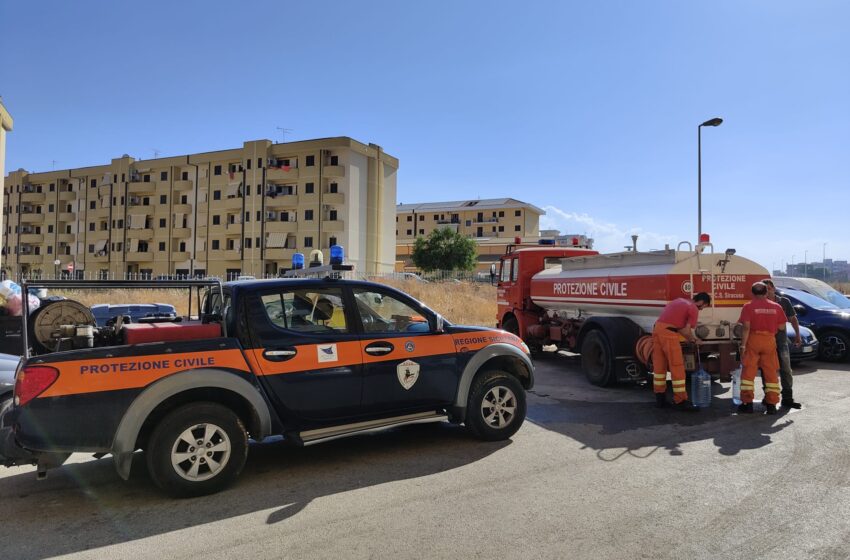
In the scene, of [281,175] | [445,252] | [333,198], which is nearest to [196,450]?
[333,198]

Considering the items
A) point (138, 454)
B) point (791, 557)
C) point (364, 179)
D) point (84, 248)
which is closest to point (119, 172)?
point (84, 248)

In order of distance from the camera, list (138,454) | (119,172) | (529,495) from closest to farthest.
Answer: (529,495) → (138,454) → (119,172)

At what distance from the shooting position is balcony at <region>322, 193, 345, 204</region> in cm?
5231

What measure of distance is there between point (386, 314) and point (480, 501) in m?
1.97

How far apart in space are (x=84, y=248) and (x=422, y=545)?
74431 mm

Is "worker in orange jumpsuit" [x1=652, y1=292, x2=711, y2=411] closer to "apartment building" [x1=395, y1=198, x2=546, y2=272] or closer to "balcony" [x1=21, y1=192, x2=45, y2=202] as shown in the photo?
"apartment building" [x1=395, y1=198, x2=546, y2=272]

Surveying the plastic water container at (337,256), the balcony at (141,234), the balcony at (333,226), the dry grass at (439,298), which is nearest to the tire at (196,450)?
the plastic water container at (337,256)

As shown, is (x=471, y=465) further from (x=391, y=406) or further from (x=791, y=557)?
(x=791, y=557)

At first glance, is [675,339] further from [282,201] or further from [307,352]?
[282,201]

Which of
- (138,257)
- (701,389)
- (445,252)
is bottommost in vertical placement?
(701,389)

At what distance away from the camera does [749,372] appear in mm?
7320

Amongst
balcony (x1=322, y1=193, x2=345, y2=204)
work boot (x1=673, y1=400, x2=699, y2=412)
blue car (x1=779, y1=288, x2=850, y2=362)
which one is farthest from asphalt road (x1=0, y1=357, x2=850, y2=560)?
balcony (x1=322, y1=193, x2=345, y2=204)

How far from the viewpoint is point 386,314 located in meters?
5.44

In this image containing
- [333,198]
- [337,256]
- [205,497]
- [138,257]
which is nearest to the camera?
[205,497]
